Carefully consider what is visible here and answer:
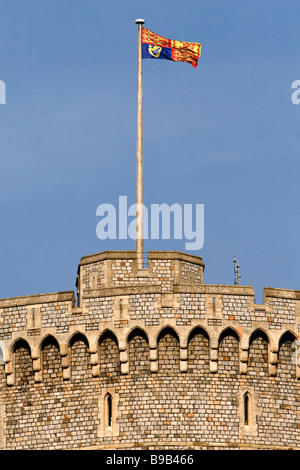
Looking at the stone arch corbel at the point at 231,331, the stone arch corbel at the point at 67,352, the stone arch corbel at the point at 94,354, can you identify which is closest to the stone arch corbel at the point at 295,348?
the stone arch corbel at the point at 231,331

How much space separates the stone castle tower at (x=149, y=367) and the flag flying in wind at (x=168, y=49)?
1074cm

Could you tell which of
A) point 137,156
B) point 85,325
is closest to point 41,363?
point 85,325

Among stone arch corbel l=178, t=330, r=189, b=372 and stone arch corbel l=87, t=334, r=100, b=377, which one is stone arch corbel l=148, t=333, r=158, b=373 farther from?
stone arch corbel l=87, t=334, r=100, b=377

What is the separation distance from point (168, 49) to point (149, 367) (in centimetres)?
1563

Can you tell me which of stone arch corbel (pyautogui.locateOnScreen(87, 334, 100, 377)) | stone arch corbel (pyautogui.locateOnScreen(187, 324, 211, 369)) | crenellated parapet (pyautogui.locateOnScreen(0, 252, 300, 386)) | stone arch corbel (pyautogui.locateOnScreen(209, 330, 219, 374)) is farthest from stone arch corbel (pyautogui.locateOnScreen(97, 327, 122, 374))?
stone arch corbel (pyautogui.locateOnScreen(209, 330, 219, 374))

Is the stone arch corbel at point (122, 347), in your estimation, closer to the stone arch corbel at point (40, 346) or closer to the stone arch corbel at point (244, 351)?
the stone arch corbel at point (40, 346)

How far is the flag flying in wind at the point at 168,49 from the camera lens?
104312mm

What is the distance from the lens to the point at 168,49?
105 meters

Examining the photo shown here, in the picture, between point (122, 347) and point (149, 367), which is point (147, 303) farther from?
point (149, 367)

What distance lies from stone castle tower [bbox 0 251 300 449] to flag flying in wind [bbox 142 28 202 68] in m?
10.7

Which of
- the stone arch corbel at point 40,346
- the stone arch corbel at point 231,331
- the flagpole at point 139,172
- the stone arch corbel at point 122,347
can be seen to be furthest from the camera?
the flagpole at point 139,172
